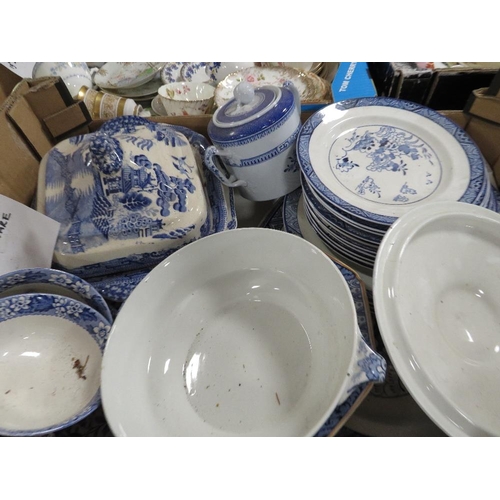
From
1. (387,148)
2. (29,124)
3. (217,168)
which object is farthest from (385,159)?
(29,124)

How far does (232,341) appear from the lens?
22.6 inches

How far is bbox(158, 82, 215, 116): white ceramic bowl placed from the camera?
0.81 meters

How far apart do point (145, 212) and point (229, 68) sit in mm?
599

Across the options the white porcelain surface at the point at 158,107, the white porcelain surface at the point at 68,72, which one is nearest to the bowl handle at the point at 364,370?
the white porcelain surface at the point at 158,107

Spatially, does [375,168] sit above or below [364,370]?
above

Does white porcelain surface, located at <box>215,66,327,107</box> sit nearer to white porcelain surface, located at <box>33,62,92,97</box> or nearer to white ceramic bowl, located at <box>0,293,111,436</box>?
white porcelain surface, located at <box>33,62,92,97</box>

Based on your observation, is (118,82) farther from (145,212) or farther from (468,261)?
(468,261)

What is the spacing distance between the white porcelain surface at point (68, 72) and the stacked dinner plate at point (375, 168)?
0.67m

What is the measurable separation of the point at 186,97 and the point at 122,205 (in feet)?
1.64

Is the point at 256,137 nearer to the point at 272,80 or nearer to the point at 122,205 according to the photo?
the point at 122,205

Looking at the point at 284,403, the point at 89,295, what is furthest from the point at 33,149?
the point at 284,403

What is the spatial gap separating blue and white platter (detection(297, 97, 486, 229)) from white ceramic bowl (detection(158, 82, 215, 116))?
32cm

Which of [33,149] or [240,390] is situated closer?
[240,390]

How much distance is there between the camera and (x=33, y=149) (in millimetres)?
668
